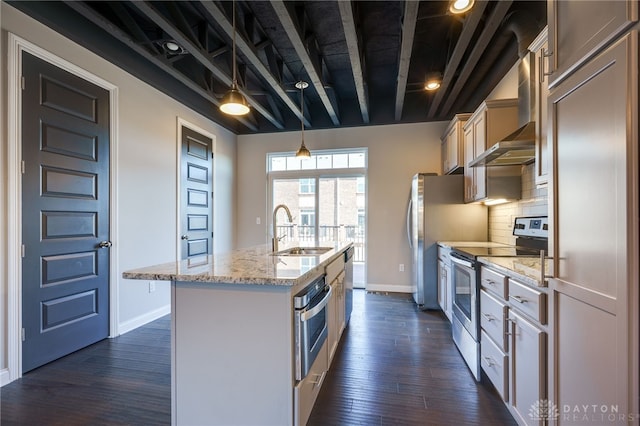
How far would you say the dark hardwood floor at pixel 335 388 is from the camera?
1756 mm

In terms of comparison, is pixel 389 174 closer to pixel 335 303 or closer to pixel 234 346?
pixel 335 303

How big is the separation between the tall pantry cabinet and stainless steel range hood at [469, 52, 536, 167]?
0.89 meters

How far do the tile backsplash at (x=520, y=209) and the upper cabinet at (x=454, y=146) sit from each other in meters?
0.69

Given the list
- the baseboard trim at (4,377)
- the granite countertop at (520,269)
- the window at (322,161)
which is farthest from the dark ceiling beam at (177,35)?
the granite countertop at (520,269)

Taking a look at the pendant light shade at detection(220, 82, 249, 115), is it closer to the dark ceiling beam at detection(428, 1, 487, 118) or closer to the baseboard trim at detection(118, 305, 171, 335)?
the dark ceiling beam at detection(428, 1, 487, 118)

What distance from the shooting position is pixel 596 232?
0.96m

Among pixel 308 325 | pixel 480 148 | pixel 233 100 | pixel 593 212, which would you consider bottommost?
pixel 308 325

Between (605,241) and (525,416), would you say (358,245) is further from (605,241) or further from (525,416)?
(605,241)

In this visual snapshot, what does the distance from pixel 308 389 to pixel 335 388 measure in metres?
0.56

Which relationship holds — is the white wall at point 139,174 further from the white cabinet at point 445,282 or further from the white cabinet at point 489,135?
the white cabinet at point 489,135

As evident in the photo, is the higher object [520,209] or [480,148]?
[480,148]

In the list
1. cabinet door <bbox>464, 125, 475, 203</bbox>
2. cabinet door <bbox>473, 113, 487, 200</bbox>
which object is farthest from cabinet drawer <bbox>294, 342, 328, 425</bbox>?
cabinet door <bbox>464, 125, 475, 203</bbox>

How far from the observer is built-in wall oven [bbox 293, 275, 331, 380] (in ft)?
4.66

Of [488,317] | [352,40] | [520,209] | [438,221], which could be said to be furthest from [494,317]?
[352,40]
